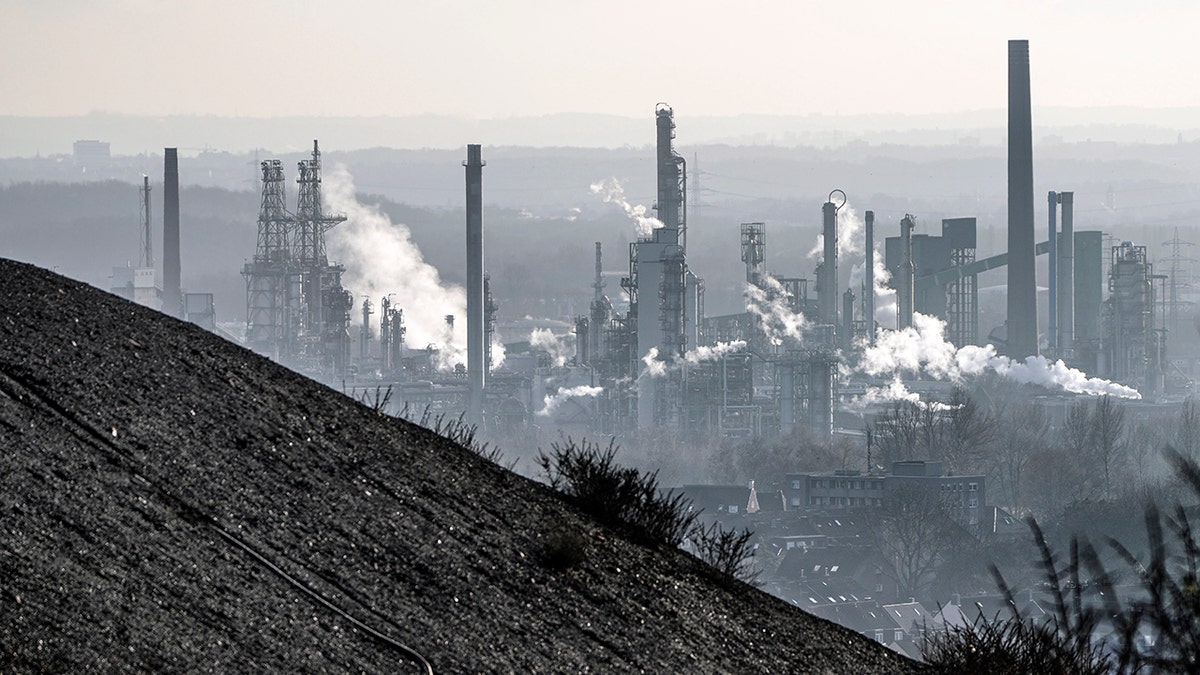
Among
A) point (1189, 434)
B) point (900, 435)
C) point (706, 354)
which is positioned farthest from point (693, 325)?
point (1189, 434)

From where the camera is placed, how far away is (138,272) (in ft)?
225

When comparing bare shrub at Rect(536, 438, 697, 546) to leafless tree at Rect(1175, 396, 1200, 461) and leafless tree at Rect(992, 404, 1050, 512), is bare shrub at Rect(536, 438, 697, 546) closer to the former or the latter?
leafless tree at Rect(992, 404, 1050, 512)

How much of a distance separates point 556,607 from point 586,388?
61659 millimetres

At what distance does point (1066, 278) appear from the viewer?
73250mm

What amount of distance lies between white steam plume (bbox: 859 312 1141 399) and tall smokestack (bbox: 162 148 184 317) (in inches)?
1175

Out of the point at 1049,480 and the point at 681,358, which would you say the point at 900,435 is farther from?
the point at 681,358

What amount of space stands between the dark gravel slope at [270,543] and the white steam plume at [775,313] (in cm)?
6200

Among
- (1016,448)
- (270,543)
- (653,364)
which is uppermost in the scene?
(270,543)

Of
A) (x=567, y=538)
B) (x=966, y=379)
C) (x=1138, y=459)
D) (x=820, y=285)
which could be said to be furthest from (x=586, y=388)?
(x=567, y=538)

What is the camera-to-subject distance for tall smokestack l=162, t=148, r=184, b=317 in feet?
201

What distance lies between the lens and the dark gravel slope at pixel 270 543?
5.19 m

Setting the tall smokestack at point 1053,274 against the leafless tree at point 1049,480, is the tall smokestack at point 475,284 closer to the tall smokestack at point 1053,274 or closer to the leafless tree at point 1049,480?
the leafless tree at point 1049,480

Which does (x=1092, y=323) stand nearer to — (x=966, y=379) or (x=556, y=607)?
(x=966, y=379)

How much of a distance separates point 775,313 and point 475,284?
1565 centimetres
